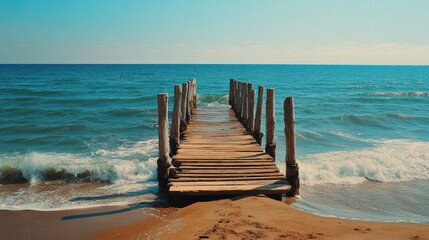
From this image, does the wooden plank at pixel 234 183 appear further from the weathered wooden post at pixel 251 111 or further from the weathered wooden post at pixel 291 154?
the weathered wooden post at pixel 251 111

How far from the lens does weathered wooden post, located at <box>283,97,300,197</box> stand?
8.52 metres

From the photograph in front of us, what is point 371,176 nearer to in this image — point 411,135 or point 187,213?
point 187,213

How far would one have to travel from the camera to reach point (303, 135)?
17.6m

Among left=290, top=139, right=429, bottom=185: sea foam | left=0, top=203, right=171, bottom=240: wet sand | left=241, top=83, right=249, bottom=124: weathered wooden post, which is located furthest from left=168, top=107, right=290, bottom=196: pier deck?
left=241, top=83, right=249, bottom=124: weathered wooden post

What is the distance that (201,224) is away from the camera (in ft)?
20.1

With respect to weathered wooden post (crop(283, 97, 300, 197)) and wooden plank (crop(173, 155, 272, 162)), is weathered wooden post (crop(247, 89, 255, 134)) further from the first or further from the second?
weathered wooden post (crop(283, 97, 300, 197))

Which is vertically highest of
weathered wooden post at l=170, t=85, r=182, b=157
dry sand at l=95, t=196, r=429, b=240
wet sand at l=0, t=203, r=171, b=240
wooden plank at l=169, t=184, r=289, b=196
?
weathered wooden post at l=170, t=85, r=182, b=157

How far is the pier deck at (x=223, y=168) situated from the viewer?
24.5ft

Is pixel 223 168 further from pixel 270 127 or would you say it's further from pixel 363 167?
pixel 363 167

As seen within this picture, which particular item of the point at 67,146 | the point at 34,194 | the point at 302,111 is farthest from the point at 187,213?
the point at 302,111

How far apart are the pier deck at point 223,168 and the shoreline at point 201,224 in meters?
0.27

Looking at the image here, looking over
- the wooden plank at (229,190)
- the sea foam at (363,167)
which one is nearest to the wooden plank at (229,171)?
the wooden plank at (229,190)

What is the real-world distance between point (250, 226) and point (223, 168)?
2664mm

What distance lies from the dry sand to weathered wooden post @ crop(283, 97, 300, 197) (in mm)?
1446
